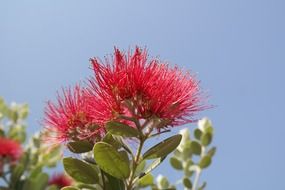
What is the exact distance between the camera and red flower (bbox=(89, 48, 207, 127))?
1735 mm

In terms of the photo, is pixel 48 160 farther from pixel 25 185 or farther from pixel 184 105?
pixel 184 105

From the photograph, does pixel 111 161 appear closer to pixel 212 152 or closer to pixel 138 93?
pixel 138 93

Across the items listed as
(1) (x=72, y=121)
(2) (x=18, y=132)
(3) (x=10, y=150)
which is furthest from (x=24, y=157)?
(1) (x=72, y=121)

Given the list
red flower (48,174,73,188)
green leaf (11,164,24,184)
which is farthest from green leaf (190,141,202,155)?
green leaf (11,164,24,184)

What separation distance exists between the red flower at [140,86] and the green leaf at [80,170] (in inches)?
9.0

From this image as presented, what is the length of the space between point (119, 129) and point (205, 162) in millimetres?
1633

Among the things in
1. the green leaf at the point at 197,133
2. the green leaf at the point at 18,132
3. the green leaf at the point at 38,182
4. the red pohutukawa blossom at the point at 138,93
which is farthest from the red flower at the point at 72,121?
the green leaf at the point at 18,132

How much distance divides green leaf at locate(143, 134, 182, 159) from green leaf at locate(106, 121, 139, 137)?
104mm

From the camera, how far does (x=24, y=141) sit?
452 cm

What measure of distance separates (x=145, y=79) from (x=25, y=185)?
1674 mm

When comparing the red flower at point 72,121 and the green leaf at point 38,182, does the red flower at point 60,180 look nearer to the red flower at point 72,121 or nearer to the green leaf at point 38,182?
the green leaf at point 38,182

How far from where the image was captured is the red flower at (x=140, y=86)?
5.69 feet

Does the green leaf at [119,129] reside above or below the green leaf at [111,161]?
above

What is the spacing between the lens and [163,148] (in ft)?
5.72
